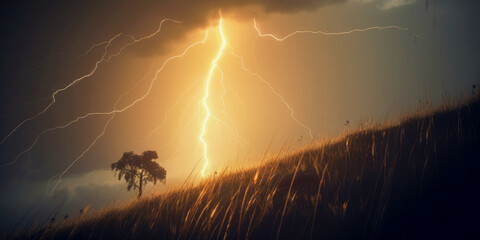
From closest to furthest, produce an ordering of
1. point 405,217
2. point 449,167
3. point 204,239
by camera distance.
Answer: point 405,217, point 204,239, point 449,167

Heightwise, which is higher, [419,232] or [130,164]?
[419,232]

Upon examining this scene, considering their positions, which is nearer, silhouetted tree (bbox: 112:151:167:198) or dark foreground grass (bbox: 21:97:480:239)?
dark foreground grass (bbox: 21:97:480:239)

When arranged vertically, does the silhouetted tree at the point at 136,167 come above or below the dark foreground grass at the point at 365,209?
below

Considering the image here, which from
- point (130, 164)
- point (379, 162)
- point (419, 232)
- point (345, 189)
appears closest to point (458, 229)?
point (419, 232)

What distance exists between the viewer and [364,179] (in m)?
2.37

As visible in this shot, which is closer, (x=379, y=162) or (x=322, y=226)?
(x=322, y=226)

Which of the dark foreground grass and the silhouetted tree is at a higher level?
the dark foreground grass

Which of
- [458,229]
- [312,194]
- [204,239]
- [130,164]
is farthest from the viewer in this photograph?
[130,164]

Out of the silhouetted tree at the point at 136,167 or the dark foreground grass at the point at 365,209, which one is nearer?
the dark foreground grass at the point at 365,209

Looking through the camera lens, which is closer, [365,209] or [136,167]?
[365,209]

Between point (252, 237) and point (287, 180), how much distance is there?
0.65 meters

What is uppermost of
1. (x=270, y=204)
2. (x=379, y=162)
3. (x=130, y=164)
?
(x=270, y=204)

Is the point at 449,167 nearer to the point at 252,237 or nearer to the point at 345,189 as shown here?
the point at 345,189

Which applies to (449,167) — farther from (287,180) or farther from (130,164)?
(130,164)
